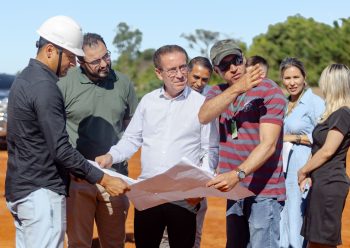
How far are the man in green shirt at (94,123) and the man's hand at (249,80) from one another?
1753 millimetres

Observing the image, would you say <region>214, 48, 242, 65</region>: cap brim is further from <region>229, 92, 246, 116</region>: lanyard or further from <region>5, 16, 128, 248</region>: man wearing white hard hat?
<region>5, 16, 128, 248</region>: man wearing white hard hat

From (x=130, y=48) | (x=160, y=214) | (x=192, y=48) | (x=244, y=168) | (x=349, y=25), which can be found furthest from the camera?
(x=130, y=48)

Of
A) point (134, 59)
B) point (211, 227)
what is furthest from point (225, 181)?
point (134, 59)

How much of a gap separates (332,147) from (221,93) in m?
1.76

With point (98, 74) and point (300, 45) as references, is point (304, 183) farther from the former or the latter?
point (300, 45)

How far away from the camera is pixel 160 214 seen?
554cm

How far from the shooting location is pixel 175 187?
5.15m

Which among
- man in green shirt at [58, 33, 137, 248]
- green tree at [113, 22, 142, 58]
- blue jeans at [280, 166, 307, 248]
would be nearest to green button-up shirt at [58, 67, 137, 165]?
man in green shirt at [58, 33, 137, 248]

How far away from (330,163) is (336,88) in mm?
626

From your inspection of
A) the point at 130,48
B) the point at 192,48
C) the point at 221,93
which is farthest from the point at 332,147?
the point at 130,48

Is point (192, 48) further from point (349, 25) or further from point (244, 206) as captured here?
point (244, 206)

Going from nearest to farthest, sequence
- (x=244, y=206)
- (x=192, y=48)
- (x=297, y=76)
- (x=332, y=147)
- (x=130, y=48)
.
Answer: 1. (x=244, y=206)
2. (x=332, y=147)
3. (x=297, y=76)
4. (x=192, y=48)
5. (x=130, y=48)

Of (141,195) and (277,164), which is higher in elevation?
(277,164)

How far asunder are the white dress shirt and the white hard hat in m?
0.88
